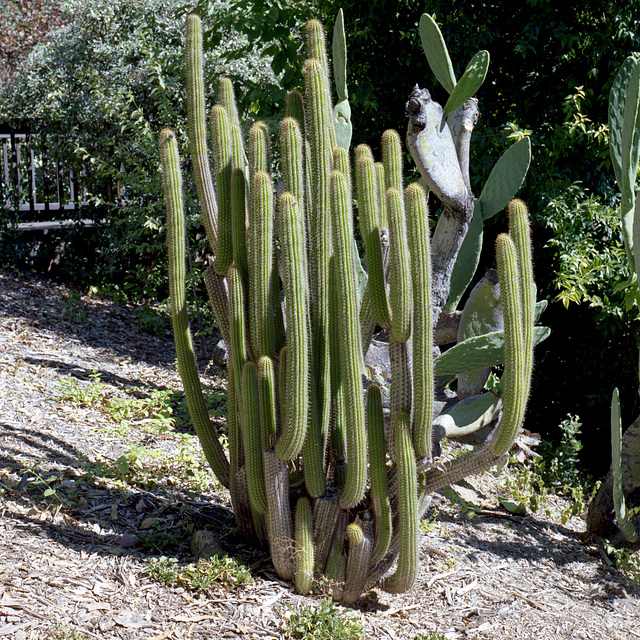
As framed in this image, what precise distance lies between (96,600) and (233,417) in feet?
2.92

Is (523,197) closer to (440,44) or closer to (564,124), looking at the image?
(564,124)

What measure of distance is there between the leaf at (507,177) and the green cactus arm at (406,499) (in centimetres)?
122

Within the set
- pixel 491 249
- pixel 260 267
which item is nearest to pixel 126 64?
pixel 491 249

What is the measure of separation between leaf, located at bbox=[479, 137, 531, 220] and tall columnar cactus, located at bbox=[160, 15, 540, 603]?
0.10 ft

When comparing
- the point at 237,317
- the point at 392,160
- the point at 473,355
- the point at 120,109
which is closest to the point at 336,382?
the point at 237,317

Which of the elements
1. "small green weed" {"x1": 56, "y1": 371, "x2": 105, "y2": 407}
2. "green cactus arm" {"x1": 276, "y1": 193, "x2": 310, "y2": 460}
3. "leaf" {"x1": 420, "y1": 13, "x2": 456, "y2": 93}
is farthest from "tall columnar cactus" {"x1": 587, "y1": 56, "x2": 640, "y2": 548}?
"small green weed" {"x1": 56, "y1": 371, "x2": 105, "y2": 407}

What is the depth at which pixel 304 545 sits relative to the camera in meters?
2.78

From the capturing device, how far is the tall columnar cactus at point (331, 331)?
255 centimetres

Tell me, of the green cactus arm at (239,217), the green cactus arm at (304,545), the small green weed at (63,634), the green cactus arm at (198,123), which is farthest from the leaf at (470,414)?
the small green weed at (63,634)

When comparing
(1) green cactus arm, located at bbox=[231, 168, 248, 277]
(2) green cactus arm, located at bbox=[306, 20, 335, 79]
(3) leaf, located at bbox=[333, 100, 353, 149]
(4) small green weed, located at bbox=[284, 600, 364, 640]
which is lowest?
(4) small green weed, located at bbox=[284, 600, 364, 640]

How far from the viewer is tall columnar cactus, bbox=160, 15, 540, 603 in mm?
2547

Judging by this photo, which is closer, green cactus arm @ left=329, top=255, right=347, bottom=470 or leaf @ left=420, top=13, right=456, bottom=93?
green cactus arm @ left=329, top=255, right=347, bottom=470

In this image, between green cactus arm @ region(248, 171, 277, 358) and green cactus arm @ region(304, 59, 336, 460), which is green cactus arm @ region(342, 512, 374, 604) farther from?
green cactus arm @ region(248, 171, 277, 358)

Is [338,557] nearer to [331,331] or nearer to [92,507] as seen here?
[331,331]
